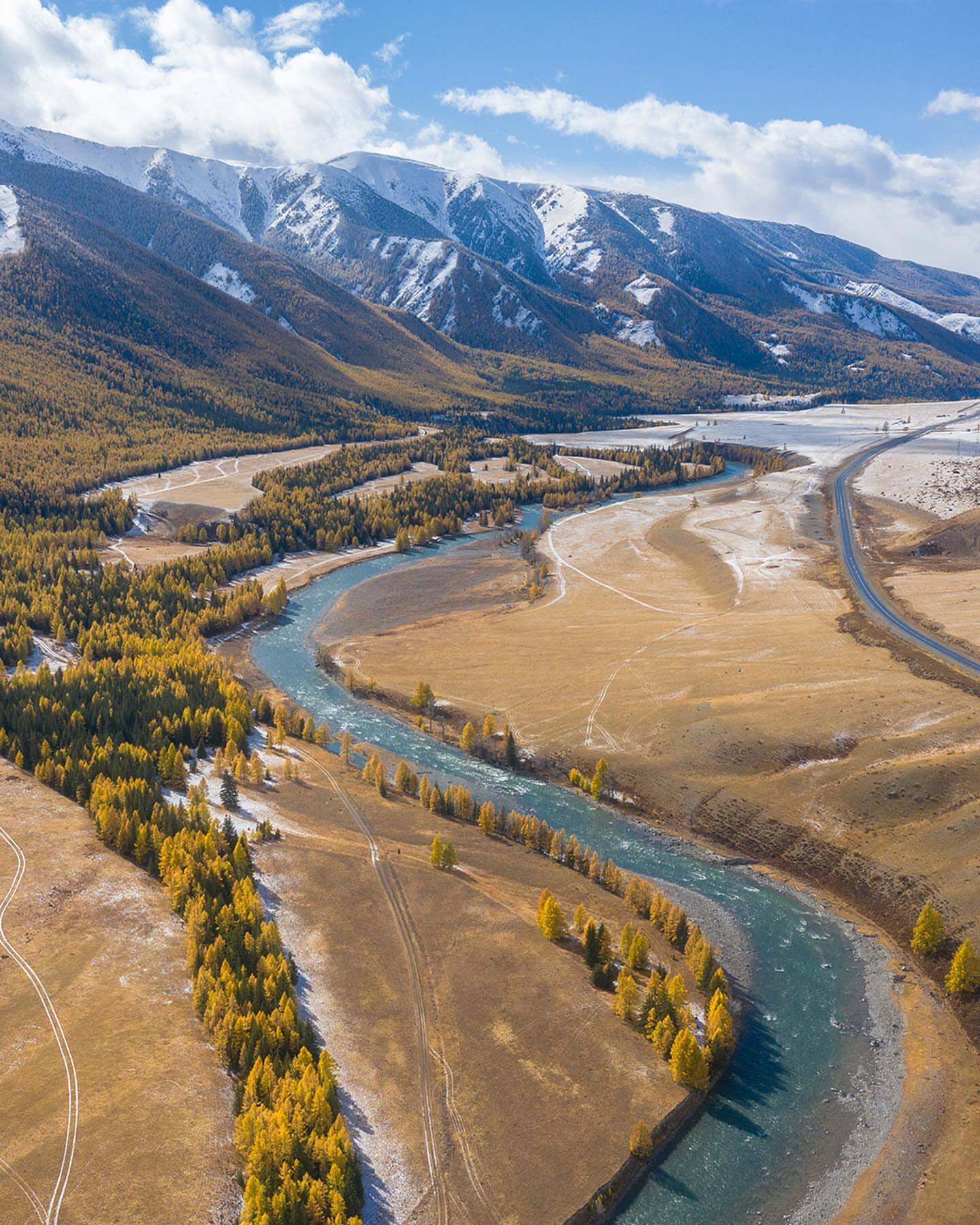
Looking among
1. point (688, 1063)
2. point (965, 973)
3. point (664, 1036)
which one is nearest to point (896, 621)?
point (965, 973)

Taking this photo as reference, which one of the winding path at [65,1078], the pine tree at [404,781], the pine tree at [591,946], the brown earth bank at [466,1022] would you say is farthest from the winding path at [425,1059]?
the winding path at [65,1078]

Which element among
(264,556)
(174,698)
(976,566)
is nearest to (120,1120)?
(174,698)

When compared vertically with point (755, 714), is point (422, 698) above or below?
below

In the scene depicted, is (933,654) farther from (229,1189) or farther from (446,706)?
(229,1189)

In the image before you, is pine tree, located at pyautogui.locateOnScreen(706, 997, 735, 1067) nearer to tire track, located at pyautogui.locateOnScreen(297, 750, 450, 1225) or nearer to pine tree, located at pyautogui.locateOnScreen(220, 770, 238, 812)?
tire track, located at pyautogui.locateOnScreen(297, 750, 450, 1225)

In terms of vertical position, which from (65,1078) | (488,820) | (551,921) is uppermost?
(551,921)

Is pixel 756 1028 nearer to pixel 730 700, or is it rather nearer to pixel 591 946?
pixel 591 946

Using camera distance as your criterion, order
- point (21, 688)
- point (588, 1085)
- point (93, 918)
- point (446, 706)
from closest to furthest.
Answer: point (588, 1085)
point (93, 918)
point (21, 688)
point (446, 706)
